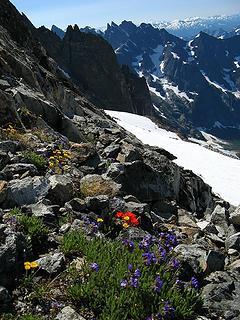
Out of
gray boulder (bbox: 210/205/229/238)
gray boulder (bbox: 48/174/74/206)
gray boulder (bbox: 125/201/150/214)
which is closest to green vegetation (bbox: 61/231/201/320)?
gray boulder (bbox: 48/174/74/206)

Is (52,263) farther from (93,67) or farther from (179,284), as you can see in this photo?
(93,67)

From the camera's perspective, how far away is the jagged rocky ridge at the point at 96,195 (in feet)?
20.5

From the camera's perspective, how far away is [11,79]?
17203 mm

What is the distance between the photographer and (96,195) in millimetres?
9531

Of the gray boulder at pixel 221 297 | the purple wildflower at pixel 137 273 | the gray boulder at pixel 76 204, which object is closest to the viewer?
the purple wildflower at pixel 137 273

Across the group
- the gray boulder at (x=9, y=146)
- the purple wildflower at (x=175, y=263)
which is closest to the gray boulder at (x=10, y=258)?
the purple wildflower at (x=175, y=263)

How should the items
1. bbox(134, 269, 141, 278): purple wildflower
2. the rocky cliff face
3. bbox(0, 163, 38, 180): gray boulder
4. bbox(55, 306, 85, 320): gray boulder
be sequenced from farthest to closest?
the rocky cliff face, bbox(0, 163, 38, 180): gray boulder, bbox(134, 269, 141, 278): purple wildflower, bbox(55, 306, 85, 320): gray boulder

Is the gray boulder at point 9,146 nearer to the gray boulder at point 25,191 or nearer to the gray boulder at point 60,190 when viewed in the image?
the gray boulder at point 60,190

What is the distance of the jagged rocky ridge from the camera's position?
6.25m

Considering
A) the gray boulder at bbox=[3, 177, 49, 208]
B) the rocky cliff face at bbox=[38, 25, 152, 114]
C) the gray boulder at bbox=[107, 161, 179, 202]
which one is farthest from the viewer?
the rocky cliff face at bbox=[38, 25, 152, 114]

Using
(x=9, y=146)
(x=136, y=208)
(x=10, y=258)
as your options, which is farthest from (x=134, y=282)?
(x=9, y=146)

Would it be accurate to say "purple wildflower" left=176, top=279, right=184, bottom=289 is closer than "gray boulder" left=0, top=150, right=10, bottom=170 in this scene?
Yes

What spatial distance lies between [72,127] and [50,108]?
45.4 inches

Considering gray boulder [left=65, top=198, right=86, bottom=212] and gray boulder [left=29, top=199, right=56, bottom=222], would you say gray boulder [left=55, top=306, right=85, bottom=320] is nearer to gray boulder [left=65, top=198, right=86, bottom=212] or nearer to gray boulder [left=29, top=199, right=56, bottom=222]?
gray boulder [left=29, top=199, right=56, bottom=222]
